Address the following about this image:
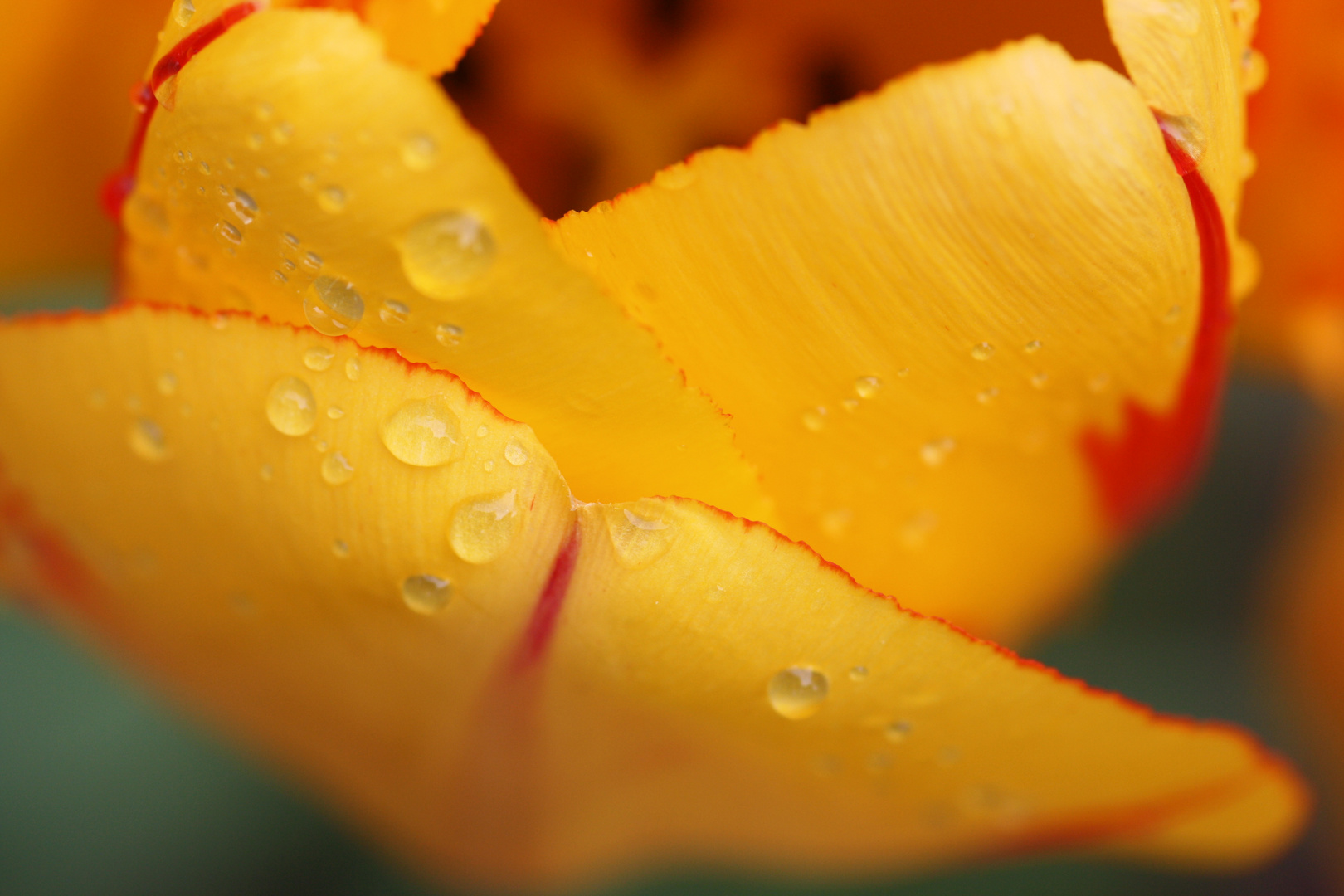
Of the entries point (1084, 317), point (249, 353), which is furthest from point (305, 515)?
point (1084, 317)

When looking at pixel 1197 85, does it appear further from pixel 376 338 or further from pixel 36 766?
pixel 36 766

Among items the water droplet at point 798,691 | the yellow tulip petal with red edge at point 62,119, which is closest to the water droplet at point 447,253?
the water droplet at point 798,691

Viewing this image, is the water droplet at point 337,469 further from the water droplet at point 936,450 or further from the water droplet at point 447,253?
the water droplet at point 936,450

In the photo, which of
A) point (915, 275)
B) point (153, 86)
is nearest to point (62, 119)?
point (153, 86)

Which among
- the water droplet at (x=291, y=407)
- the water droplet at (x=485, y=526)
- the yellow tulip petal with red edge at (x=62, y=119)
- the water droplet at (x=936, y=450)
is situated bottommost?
the water droplet at (x=936, y=450)

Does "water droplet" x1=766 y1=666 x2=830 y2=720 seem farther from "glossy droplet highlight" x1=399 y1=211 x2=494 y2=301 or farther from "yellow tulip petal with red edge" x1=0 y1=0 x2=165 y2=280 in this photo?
"yellow tulip petal with red edge" x1=0 y1=0 x2=165 y2=280

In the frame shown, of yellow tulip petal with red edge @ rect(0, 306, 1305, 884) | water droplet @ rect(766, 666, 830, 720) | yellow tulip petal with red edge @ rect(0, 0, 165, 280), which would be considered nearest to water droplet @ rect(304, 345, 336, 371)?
yellow tulip petal with red edge @ rect(0, 306, 1305, 884)
